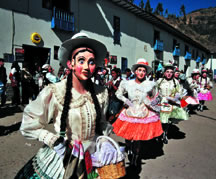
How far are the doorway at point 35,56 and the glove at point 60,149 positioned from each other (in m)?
9.63

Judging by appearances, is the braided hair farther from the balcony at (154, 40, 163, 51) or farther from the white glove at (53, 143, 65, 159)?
the balcony at (154, 40, 163, 51)

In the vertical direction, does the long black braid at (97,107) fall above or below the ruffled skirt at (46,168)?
above

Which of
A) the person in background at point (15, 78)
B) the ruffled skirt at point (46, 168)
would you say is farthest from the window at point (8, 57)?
the ruffled skirt at point (46, 168)

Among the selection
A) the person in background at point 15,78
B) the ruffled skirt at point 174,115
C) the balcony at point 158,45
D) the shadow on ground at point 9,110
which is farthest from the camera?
the balcony at point 158,45

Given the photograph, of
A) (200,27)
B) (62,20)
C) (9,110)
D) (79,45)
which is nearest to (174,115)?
(79,45)

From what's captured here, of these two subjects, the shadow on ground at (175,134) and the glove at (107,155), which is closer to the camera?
the glove at (107,155)

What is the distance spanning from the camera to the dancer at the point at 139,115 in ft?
12.2

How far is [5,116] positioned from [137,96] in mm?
4764

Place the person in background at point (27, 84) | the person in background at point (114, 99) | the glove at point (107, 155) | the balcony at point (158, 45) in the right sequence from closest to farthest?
1. the glove at point (107, 155)
2. the person in background at point (114, 99)
3. the person in background at point (27, 84)
4. the balcony at point (158, 45)

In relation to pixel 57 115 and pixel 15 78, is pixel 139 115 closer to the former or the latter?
pixel 57 115

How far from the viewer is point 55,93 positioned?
178 cm

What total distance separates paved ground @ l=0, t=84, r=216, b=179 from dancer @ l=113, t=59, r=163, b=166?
0.41m

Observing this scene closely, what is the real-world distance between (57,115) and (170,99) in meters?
4.05

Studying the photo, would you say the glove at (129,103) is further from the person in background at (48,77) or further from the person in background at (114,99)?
the person in background at (48,77)
